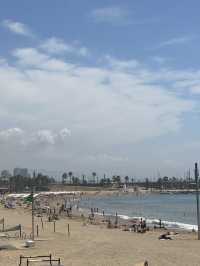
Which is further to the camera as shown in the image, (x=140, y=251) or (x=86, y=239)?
(x=86, y=239)

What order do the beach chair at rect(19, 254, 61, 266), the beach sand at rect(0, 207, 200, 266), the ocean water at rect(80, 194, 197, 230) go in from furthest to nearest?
the ocean water at rect(80, 194, 197, 230) → the beach sand at rect(0, 207, 200, 266) → the beach chair at rect(19, 254, 61, 266)

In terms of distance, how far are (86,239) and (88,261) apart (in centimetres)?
1235

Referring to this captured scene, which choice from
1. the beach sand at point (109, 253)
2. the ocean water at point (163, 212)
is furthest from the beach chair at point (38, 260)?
the ocean water at point (163, 212)

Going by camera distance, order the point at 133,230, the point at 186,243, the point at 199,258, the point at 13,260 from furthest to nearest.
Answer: the point at 133,230 → the point at 186,243 → the point at 199,258 → the point at 13,260

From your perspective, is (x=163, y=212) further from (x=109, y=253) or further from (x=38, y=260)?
(x=38, y=260)

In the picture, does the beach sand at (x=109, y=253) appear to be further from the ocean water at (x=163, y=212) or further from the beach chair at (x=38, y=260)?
the ocean water at (x=163, y=212)

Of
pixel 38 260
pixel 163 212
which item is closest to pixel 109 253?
pixel 38 260

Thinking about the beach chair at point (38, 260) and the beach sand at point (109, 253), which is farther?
the beach sand at point (109, 253)

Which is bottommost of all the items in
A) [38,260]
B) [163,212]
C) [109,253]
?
[163,212]

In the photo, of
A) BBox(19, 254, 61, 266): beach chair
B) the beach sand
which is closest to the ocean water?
the beach sand

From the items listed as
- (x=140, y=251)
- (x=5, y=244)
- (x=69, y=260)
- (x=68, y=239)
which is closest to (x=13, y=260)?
(x=69, y=260)

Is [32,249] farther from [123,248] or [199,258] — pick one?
[199,258]

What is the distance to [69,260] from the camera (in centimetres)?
2591

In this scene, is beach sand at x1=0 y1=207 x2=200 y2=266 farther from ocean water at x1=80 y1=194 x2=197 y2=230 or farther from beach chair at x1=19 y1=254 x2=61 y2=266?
ocean water at x1=80 y1=194 x2=197 y2=230
